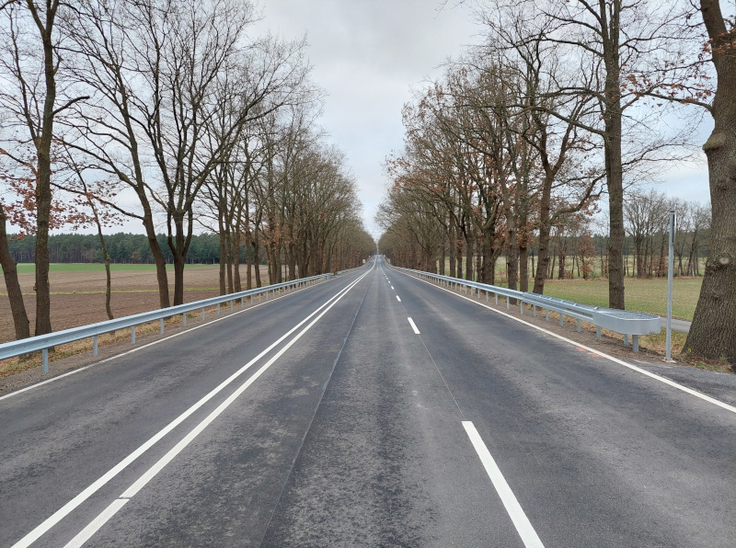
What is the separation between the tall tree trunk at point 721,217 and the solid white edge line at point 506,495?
6.36m

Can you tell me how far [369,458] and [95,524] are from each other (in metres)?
2.28

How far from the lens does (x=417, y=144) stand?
909 inches

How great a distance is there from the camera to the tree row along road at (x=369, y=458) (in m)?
2.75

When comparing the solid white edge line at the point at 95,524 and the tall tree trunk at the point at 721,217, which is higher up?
the tall tree trunk at the point at 721,217

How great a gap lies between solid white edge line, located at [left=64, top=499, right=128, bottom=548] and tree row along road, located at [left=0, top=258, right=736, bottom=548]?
10mm

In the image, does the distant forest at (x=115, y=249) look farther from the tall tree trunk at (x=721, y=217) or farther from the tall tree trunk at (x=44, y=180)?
the tall tree trunk at (x=721, y=217)

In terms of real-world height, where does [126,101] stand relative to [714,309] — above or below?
above

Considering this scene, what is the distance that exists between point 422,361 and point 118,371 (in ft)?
19.1

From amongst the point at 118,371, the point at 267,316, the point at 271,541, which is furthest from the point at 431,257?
the point at 271,541

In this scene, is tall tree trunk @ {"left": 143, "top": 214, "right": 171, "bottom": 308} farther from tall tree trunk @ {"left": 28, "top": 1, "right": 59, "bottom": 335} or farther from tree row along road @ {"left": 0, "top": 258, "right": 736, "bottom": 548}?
tree row along road @ {"left": 0, "top": 258, "right": 736, "bottom": 548}

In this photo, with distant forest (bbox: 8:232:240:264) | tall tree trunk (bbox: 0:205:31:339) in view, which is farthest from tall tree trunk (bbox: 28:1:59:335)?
distant forest (bbox: 8:232:240:264)

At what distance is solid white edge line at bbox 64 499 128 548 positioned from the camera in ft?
8.73

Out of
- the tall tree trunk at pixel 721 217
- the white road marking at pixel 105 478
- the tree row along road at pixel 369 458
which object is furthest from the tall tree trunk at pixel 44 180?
the tall tree trunk at pixel 721 217

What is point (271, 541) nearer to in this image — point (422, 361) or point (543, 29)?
point (422, 361)
